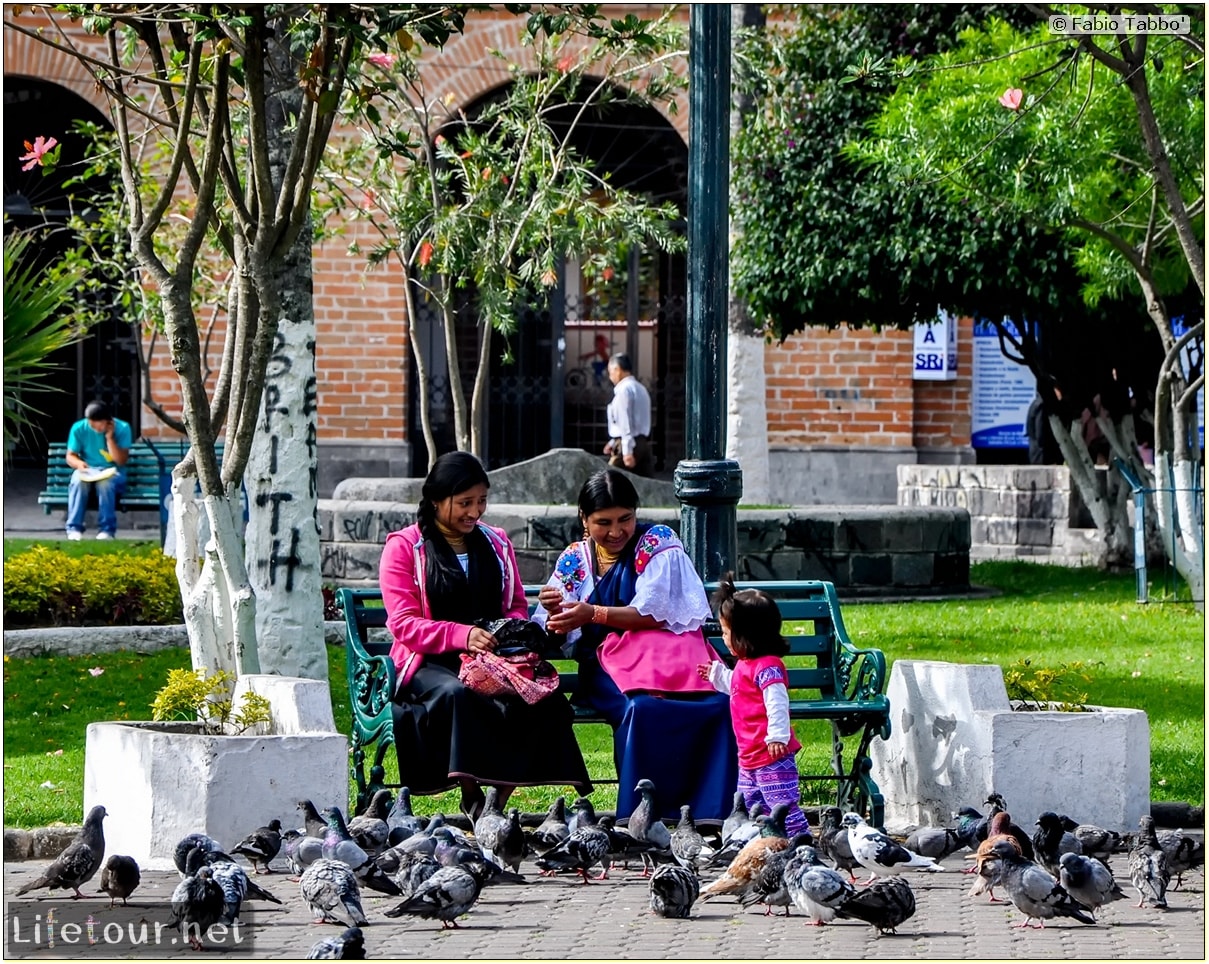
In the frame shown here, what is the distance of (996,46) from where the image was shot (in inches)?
539

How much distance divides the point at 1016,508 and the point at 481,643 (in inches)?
474

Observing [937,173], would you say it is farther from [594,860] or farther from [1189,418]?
[594,860]

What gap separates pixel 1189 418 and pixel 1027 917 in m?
8.72

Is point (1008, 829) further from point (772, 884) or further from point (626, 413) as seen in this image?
point (626, 413)

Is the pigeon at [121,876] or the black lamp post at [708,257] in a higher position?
the black lamp post at [708,257]

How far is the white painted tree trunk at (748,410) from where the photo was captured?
17.3m

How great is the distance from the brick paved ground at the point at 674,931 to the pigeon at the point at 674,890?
1.6 inches

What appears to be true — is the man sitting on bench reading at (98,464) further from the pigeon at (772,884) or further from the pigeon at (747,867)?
the pigeon at (772,884)

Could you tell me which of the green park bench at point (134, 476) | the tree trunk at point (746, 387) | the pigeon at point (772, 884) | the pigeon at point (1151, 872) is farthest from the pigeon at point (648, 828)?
the green park bench at point (134, 476)

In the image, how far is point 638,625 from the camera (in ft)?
23.7

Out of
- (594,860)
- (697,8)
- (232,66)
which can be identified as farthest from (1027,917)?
(232,66)

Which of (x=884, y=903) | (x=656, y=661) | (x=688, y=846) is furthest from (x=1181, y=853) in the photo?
(x=656, y=661)

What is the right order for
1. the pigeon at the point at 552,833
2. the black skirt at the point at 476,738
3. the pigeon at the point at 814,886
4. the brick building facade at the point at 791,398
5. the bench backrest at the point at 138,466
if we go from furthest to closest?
the brick building facade at the point at 791,398 → the bench backrest at the point at 138,466 → the black skirt at the point at 476,738 → the pigeon at the point at 552,833 → the pigeon at the point at 814,886

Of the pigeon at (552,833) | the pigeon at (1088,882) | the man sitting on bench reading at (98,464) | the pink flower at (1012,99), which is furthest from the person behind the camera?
the man sitting on bench reading at (98,464)
